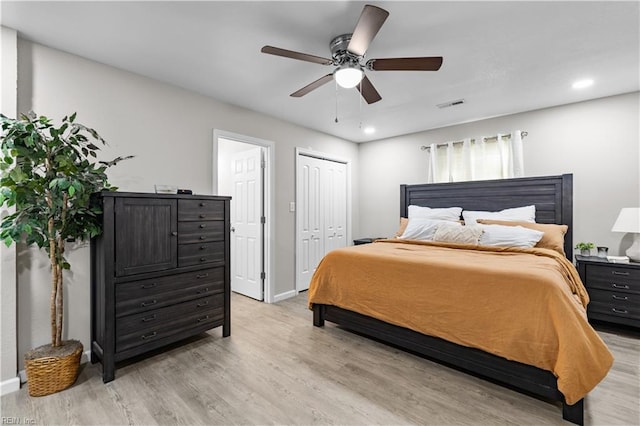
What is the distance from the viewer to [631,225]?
2896 millimetres

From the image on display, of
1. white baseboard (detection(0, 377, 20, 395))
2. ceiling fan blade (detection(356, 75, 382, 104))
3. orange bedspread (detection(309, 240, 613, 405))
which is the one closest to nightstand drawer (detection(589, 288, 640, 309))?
orange bedspread (detection(309, 240, 613, 405))

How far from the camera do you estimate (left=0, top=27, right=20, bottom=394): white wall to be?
1.99 m

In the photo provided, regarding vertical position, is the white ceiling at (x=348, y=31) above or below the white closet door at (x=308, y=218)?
above

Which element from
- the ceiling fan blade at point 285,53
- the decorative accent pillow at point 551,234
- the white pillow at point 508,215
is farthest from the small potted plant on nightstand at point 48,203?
the decorative accent pillow at point 551,234

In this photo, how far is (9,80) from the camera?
2.03 metres

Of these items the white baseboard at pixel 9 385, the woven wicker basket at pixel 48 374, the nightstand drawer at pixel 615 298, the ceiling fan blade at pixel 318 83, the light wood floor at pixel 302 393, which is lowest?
the light wood floor at pixel 302 393

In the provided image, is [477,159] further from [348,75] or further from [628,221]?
[348,75]

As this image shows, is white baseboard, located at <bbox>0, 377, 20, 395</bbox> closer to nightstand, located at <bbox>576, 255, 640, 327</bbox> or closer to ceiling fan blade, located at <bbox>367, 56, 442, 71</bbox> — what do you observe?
ceiling fan blade, located at <bbox>367, 56, 442, 71</bbox>

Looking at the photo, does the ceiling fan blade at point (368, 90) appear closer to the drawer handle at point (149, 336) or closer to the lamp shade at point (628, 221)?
the drawer handle at point (149, 336)

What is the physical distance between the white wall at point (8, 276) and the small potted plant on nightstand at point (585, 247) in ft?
17.1

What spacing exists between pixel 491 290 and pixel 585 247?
214 cm

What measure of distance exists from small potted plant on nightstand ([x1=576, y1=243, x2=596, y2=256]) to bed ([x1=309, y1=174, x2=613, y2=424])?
0.29 feet

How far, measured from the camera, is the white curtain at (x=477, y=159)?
3.87 metres

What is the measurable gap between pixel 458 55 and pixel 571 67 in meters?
1.13
